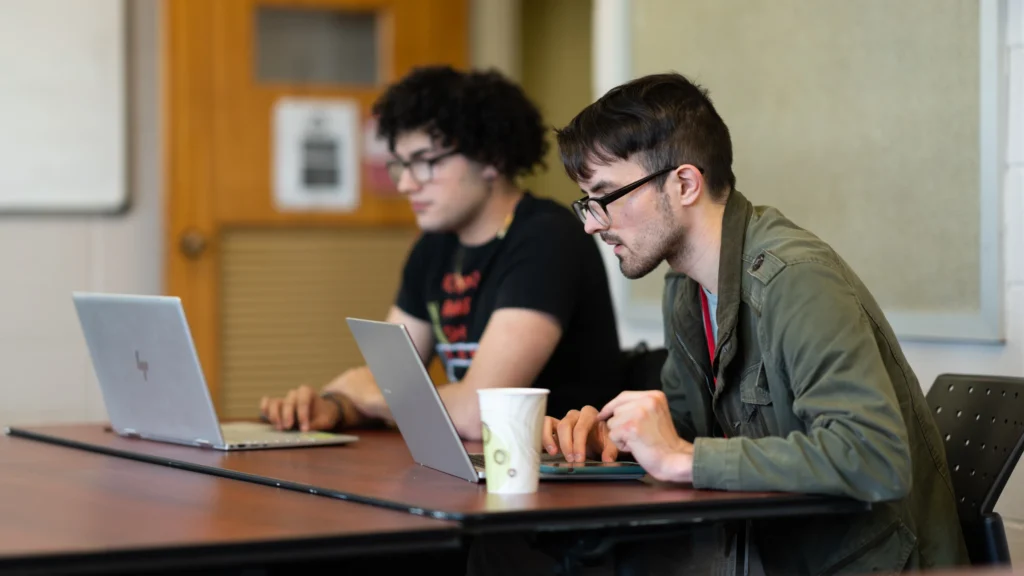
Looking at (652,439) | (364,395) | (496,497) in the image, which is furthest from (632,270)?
(364,395)

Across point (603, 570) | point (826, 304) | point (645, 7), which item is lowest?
point (603, 570)

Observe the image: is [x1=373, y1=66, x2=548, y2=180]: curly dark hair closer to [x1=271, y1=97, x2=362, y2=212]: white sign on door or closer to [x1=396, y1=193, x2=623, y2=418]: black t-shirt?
[x1=396, y1=193, x2=623, y2=418]: black t-shirt

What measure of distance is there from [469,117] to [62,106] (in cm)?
170

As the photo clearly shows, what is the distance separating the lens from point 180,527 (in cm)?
126

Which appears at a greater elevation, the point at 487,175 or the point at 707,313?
the point at 487,175

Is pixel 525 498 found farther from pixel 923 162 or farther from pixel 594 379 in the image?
pixel 923 162

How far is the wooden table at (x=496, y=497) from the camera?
1.31 meters

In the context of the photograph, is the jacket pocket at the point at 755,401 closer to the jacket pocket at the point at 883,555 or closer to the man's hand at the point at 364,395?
the jacket pocket at the point at 883,555

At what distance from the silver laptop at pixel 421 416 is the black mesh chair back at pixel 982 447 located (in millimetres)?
516

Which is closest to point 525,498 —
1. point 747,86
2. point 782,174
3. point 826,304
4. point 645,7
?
point 826,304

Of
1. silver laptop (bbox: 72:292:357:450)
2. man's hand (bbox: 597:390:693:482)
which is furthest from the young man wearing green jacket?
silver laptop (bbox: 72:292:357:450)

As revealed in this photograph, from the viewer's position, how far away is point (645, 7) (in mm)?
3186

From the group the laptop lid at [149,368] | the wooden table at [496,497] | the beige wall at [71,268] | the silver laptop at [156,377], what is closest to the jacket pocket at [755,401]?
the wooden table at [496,497]

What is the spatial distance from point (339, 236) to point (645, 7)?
1286mm
